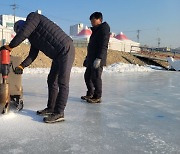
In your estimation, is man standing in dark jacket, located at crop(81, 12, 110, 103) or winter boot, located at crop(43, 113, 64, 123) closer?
winter boot, located at crop(43, 113, 64, 123)

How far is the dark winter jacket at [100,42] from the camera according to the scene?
4211 millimetres

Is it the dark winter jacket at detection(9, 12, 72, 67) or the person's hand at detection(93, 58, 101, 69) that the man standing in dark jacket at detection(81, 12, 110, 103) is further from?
the dark winter jacket at detection(9, 12, 72, 67)

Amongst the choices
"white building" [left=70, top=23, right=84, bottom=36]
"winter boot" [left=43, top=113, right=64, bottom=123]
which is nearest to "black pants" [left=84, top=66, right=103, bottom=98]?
"winter boot" [left=43, top=113, right=64, bottom=123]

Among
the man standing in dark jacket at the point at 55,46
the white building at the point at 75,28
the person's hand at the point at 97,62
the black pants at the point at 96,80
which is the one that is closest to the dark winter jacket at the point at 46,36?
the man standing in dark jacket at the point at 55,46

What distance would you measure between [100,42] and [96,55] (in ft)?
0.82

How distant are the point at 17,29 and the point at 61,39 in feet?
1.56

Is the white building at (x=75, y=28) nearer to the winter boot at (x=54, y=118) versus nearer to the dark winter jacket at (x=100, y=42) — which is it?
the dark winter jacket at (x=100, y=42)

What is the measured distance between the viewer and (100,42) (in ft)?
13.9

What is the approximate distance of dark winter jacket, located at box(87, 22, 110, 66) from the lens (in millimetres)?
4211

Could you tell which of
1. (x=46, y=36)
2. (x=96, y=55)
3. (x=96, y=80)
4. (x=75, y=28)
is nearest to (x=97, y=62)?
(x=96, y=55)

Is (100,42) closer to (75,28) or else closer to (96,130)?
(96,130)

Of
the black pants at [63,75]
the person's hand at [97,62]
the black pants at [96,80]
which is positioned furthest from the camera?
the black pants at [96,80]

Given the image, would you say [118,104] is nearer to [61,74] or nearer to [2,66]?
[61,74]

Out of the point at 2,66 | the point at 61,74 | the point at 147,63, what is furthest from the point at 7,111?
the point at 147,63
